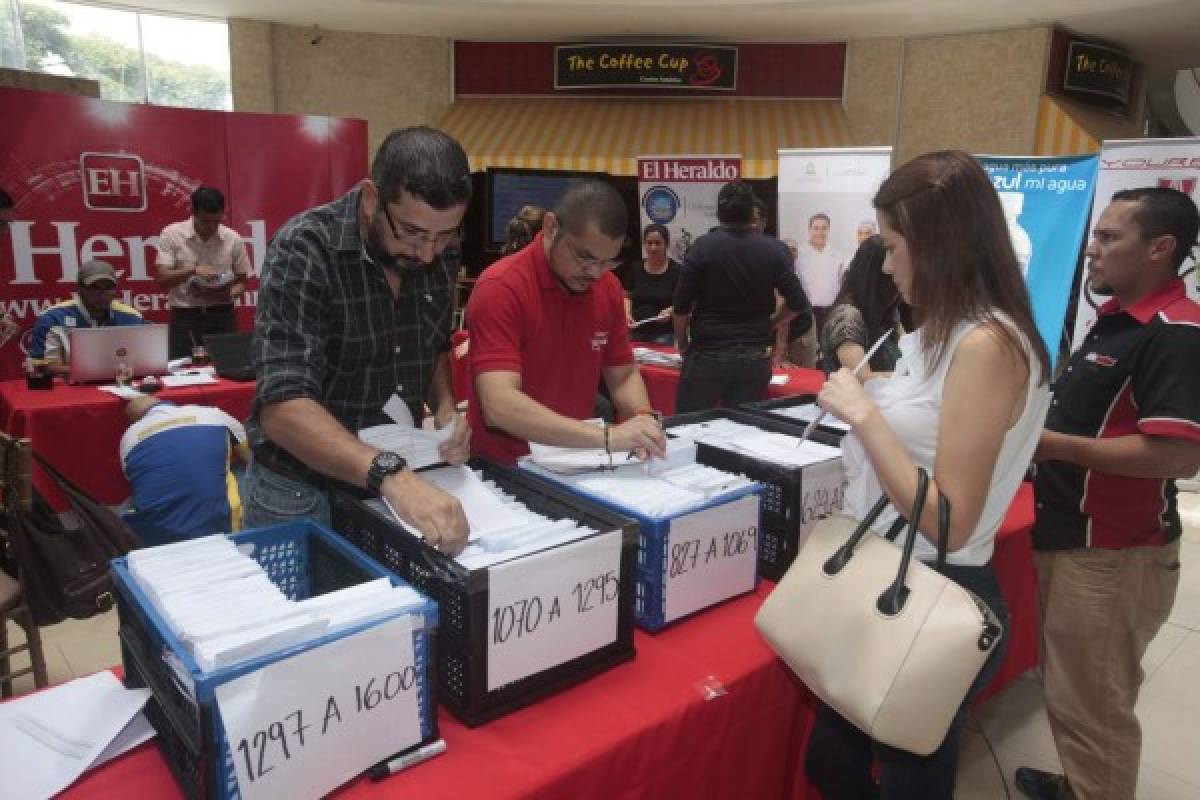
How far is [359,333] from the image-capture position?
144 centimetres

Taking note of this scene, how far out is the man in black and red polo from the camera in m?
1.61

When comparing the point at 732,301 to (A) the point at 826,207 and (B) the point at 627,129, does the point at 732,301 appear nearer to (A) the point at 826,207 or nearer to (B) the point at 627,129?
(A) the point at 826,207

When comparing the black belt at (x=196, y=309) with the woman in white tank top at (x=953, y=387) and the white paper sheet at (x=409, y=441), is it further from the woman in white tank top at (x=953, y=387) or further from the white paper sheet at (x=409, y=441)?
the woman in white tank top at (x=953, y=387)

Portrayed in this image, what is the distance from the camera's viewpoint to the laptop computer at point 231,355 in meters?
3.95

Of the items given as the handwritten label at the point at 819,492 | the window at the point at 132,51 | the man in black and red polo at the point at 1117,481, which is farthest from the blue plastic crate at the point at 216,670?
the window at the point at 132,51

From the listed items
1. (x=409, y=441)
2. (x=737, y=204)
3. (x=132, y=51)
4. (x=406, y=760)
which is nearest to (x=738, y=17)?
(x=737, y=204)

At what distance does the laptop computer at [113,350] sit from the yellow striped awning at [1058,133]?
7703mm

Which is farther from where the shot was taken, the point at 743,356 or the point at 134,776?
the point at 743,356

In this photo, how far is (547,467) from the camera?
1544mm

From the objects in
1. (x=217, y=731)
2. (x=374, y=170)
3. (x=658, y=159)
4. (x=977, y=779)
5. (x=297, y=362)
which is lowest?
(x=977, y=779)

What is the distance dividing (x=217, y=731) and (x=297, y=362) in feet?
2.08

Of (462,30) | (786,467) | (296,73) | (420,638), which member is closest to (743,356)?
(786,467)

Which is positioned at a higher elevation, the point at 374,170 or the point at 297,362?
the point at 374,170

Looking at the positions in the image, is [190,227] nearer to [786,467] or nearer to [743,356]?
[743,356]
